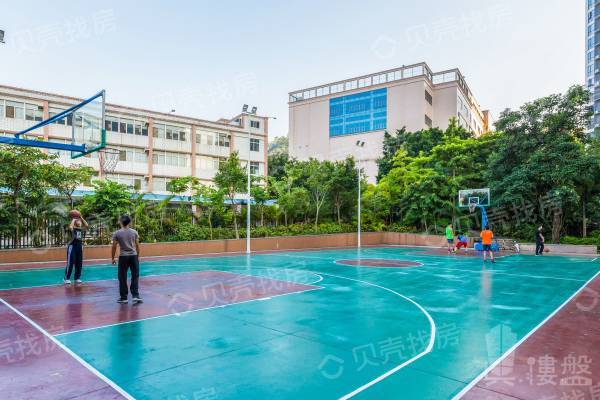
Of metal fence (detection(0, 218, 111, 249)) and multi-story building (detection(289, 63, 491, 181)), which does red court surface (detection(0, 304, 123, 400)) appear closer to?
metal fence (detection(0, 218, 111, 249))

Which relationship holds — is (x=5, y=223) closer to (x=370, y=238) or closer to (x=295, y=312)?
(x=295, y=312)

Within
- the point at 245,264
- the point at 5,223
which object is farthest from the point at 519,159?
the point at 5,223

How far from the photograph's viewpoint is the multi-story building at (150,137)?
3038 cm

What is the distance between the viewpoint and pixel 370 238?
2988 centimetres

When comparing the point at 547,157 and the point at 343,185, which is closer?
the point at 547,157

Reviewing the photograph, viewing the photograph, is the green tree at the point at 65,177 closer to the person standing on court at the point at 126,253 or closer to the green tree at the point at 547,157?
the person standing on court at the point at 126,253

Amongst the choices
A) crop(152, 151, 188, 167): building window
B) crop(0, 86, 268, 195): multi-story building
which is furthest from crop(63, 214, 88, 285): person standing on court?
crop(152, 151, 188, 167): building window

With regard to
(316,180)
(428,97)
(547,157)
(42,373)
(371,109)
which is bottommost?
(42,373)

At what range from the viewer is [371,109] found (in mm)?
49156

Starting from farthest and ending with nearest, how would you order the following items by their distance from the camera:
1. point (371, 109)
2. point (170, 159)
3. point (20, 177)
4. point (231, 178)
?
1. point (371, 109)
2. point (170, 159)
3. point (231, 178)
4. point (20, 177)

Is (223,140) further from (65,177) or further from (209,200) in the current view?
(65,177)

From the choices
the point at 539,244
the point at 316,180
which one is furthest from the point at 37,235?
the point at 539,244

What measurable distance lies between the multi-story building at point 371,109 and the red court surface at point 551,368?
41.4 m

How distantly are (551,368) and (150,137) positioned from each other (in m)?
36.9
